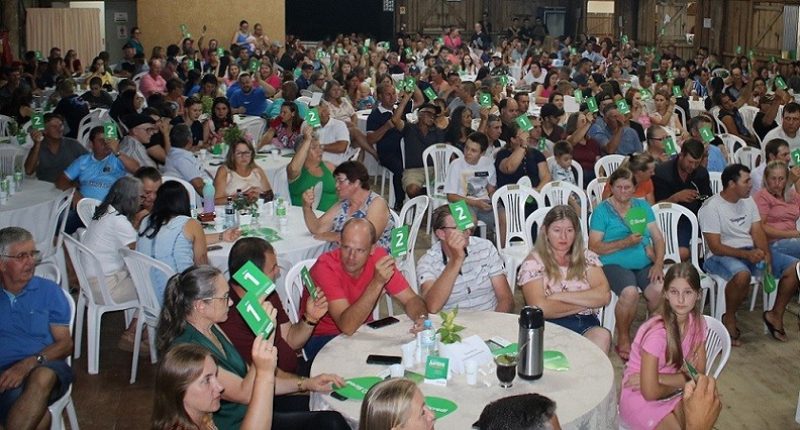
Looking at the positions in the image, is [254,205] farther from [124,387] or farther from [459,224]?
[459,224]

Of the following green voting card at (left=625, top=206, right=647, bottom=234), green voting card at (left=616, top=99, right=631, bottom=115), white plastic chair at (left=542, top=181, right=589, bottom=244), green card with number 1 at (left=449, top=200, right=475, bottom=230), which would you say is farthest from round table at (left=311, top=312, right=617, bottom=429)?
green voting card at (left=616, top=99, right=631, bottom=115)

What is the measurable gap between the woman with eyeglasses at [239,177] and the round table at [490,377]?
2775 mm

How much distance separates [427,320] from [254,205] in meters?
2.65

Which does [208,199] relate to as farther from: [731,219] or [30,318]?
[731,219]

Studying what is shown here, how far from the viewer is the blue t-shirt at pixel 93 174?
7.62 metres

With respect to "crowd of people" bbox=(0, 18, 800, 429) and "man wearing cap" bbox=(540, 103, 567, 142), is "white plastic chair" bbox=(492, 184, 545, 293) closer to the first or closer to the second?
"crowd of people" bbox=(0, 18, 800, 429)

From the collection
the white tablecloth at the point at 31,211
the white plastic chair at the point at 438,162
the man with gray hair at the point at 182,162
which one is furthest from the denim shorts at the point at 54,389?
the white plastic chair at the point at 438,162

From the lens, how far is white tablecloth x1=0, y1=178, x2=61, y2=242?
6996 mm

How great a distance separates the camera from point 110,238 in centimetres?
604

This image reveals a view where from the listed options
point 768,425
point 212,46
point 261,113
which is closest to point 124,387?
point 768,425

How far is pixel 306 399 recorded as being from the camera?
14.9ft

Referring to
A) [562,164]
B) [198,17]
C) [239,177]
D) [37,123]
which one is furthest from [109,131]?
[198,17]

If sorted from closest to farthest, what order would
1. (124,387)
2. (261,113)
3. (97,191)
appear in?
(124,387), (97,191), (261,113)

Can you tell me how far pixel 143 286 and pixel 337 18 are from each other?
22.1m
